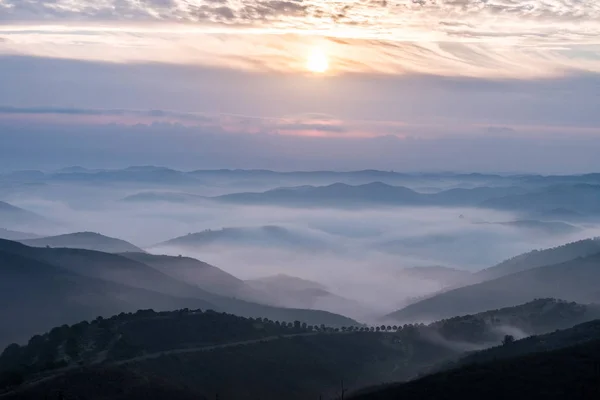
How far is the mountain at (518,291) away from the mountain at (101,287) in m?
24.2

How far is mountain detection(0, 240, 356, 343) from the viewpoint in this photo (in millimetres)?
123000

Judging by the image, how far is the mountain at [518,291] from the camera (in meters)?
155

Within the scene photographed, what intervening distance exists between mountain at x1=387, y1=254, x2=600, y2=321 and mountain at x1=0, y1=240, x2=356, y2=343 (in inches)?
955

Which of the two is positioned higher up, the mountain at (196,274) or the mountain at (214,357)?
the mountain at (214,357)

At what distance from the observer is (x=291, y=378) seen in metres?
74.9

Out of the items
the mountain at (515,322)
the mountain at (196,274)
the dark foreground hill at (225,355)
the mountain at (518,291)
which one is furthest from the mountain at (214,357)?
the mountain at (196,274)

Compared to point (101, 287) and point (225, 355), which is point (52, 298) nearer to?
point (101, 287)

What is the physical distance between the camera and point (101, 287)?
137 meters

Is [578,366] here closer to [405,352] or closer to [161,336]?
[405,352]

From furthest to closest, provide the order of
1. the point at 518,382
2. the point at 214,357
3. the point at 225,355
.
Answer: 1. the point at 225,355
2. the point at 214,357
3. the point at 518,382

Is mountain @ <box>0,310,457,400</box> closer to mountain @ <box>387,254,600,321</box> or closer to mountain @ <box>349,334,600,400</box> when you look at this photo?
mountain @ <box>349,334,600,400</box>

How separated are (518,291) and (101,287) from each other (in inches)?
3769

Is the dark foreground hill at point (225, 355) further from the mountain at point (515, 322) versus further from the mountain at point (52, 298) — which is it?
the mountain at point (52, 298)

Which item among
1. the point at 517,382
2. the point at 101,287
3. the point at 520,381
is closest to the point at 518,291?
the point at 101,287
